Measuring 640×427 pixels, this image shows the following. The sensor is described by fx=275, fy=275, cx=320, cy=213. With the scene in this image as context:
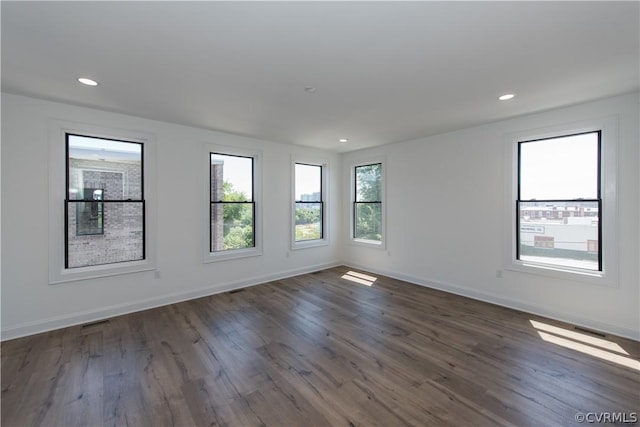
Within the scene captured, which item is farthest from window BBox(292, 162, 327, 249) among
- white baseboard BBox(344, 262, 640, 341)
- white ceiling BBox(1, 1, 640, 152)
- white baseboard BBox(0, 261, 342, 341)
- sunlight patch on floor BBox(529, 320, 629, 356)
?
sunlight patch on floor BBox(529, 320, 629, 356)

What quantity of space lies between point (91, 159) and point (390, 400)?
4410 mm

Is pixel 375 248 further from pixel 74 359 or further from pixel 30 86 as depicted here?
pixel 30 86

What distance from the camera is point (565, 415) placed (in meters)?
1.95

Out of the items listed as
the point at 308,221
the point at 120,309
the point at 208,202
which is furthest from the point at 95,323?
the point at 308,221

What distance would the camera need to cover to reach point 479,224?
4312 mm

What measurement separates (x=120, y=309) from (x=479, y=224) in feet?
17.6

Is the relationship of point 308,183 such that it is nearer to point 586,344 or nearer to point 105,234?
point 105,234

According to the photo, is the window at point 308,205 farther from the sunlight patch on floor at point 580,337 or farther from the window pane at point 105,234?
the sunlight patch on floor at point 580,337

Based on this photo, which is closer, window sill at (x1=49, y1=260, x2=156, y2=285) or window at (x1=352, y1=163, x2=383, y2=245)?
window sill at (x1=49, y1=260, x2=156, y2=285)

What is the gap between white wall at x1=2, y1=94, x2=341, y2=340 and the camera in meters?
3.10

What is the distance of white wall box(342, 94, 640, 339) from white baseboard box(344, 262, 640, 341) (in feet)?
0.04

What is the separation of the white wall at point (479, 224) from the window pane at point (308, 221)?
105 cm

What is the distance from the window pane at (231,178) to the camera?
473 cm

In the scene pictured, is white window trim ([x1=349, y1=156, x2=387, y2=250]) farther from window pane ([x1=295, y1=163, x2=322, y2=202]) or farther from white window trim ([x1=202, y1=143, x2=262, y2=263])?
white window trim ([x1=202, y1=143, x2=262, y2=263])
